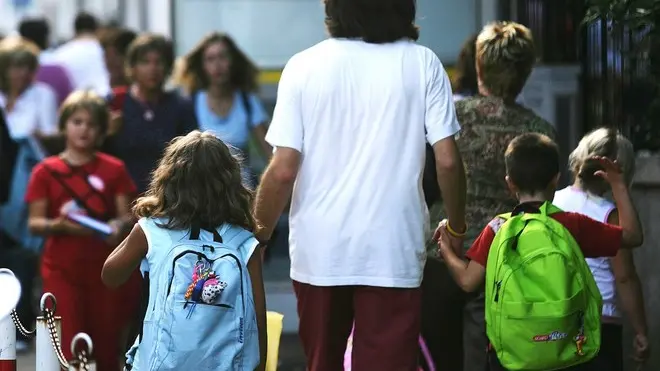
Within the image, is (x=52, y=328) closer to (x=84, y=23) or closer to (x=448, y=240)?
(x=448, y=240)

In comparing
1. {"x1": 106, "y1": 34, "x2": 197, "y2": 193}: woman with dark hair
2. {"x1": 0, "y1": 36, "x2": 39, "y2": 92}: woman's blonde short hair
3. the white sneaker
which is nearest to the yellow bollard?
{"x1": 106, "y1": 34, "x2": 197, "y2": 193}: woman with dark hair

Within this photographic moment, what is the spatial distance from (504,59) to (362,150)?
1188 millimetres

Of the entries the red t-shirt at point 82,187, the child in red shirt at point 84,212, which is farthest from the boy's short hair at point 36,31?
the red t-shirt at point 82,187

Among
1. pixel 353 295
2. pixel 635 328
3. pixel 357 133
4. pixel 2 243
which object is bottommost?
pixel 2 243

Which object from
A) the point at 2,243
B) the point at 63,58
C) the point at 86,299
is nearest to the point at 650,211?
the point at 86,299

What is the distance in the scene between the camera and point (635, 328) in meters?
6.61

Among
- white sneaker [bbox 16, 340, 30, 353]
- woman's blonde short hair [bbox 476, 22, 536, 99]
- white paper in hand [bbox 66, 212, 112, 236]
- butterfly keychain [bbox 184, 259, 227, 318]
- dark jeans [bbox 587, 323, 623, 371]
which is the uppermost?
woman's blonde short hair [bbox 476, 22, 536, 99]

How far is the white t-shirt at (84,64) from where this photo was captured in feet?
37.8

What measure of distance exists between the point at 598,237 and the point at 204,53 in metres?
3.80

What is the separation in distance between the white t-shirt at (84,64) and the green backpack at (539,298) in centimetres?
620

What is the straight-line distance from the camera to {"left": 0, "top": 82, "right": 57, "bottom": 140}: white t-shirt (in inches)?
412

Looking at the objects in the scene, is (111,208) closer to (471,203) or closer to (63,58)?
(471,203)

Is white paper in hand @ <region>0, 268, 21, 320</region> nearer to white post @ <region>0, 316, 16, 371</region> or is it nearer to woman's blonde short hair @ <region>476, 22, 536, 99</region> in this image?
white post @ <region>0, 316, 16, 371</region>

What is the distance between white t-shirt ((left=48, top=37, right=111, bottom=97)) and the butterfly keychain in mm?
6385
